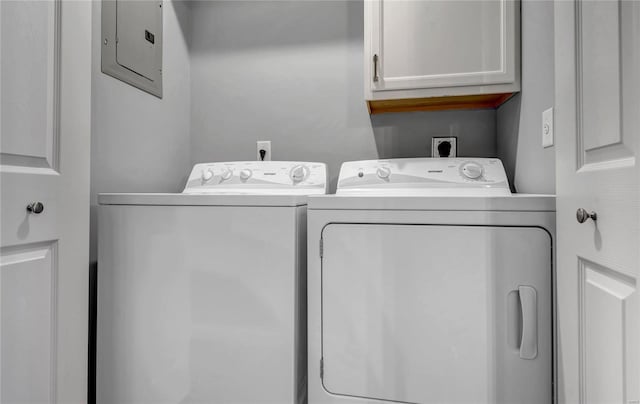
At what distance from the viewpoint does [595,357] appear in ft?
2.48

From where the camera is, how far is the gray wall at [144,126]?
4.71ft

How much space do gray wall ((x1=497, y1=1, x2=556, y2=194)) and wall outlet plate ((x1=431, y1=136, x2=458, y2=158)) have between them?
0.25m

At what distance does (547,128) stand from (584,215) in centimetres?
52

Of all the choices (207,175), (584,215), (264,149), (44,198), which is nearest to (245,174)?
(207,175)

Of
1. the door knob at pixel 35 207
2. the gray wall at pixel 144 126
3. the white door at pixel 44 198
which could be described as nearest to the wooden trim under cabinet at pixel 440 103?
the gray wall at pixel 144 126

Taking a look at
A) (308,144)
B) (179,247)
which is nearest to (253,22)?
(308,144)

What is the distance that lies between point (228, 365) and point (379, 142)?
1.28 metres

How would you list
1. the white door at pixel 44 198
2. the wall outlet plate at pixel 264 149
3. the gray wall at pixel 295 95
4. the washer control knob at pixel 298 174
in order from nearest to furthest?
the white door at pixel 44 198 < the washer control knob at pixel 298 174 < the gray wall at pixel 295 95 < the wall outlet plate at pixel 264 149

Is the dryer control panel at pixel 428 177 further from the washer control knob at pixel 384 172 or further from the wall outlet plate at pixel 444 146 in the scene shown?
the wall outlet plate at pixel 444 146

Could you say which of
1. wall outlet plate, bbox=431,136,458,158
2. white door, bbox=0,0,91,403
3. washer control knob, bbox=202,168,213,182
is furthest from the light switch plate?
white door, bbox=0,0,91,403

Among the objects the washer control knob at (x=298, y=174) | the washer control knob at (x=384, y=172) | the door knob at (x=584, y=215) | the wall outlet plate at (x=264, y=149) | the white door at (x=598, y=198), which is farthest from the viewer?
the wall outlet plate at (x=264, y=149)

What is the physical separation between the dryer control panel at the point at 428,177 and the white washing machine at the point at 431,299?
0.42 m

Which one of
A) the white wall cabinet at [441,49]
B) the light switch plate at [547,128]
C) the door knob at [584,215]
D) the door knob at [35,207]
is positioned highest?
the white wall cabinet at [441,49]

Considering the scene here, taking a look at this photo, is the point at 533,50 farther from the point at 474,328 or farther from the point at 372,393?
the point at 372,393
